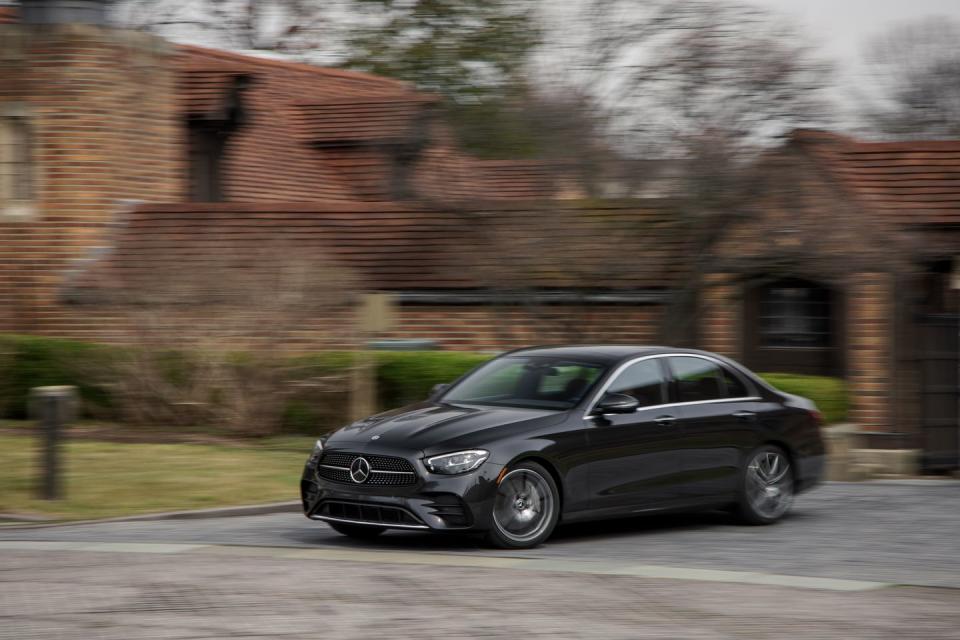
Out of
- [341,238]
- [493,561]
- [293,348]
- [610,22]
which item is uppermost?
[610,22]

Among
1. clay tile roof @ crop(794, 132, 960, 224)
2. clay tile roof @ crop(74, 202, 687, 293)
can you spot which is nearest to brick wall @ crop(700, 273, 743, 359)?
clay tile roof @ crop(74, 202, 687, 293)

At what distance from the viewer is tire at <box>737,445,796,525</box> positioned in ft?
39.7

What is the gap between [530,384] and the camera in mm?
11492

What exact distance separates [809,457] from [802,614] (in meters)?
4.85

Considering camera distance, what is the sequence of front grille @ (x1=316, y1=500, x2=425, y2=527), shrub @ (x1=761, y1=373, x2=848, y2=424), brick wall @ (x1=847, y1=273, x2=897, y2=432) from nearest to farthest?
1. front grille @ (x1=316, y1=500, x2=425, y2=527)
2. shrub @ (x1=761, y1=373, x2=848, y2=424)
3. brick wall @ (x1=847, y1=273, x2=897, y2=432)

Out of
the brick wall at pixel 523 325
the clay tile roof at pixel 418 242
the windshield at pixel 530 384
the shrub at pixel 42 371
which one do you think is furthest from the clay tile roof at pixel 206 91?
the windshield at pixel 530 384

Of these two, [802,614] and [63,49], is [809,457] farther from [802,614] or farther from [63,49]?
[63,49]

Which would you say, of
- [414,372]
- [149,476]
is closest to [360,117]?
[414,372]

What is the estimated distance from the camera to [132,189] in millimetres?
24641

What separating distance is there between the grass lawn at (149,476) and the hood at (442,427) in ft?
10.3

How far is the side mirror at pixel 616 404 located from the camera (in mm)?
11086

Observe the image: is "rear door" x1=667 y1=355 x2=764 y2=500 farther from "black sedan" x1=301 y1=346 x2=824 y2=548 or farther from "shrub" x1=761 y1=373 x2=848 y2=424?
"shrub" x1=761 y1=373 x2=848 y2=424

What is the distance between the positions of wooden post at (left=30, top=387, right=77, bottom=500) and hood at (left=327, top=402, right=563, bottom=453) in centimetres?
358

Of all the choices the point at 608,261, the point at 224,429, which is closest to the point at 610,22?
the point at 608,261
